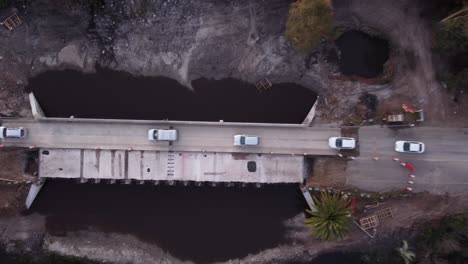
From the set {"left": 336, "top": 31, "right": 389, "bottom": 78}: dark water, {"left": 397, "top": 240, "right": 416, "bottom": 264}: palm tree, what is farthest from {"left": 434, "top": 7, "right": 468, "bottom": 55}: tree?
{"left": 397, "top": 240, "right": 416, "bottom": 264}: palm tree

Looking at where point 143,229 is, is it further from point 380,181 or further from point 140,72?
point 380,181

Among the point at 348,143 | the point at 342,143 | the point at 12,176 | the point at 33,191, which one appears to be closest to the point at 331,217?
the point at 342,143

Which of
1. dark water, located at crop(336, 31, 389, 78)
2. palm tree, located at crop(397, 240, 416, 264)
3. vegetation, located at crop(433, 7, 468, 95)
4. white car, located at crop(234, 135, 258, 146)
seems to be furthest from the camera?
dark water, located at crop(336, 31, 389, 78)

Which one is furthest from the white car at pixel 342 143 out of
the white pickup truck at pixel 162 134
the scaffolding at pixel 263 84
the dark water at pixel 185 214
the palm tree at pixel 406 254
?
the white pickup truck at pixel 162 134

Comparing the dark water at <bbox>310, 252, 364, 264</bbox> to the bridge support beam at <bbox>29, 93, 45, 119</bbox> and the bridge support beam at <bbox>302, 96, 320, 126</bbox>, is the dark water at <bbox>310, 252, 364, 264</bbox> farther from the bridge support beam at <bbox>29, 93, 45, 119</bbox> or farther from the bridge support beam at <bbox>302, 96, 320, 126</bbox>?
the bridge support beam at <bbox>29, 93, 45, 119</bbox>

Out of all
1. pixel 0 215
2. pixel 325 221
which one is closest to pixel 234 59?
pixel 325 221

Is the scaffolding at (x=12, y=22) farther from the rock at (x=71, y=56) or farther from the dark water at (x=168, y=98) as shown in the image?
the dark water at (x=168, y=98)
